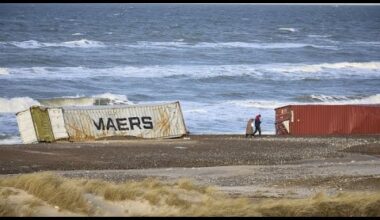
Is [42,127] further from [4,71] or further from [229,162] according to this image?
[4,71]

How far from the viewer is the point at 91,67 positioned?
225 ft

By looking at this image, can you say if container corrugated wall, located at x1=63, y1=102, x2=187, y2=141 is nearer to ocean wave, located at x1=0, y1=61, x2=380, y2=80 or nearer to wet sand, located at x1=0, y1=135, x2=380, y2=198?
wet sand, located at x1=0, y1=135, x2=380, y2=198

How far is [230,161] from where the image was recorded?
29328 millimetres

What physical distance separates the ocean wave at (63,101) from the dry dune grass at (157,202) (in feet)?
104

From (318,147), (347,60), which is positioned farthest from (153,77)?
(318,147)

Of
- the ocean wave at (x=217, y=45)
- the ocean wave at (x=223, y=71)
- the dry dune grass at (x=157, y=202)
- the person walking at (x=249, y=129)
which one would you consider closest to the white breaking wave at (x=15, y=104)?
the ocean wave at (x=223, y=71)

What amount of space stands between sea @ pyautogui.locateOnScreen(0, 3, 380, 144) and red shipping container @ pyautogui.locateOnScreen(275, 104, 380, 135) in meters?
3.15

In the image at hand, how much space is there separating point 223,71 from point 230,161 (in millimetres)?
40979

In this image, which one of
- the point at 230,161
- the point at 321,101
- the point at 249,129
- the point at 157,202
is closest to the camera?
the point at 157,202

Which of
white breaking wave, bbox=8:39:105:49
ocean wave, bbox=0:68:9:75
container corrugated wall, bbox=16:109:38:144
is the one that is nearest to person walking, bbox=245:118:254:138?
container corrugated wall, bbox=16:109:38:144

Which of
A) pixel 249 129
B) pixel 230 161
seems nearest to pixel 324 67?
pixel 249 129

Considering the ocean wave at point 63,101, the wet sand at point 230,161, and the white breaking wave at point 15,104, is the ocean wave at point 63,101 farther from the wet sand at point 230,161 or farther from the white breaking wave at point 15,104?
the wet sand at point 230,161

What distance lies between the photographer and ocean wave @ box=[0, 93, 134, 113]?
157 feet

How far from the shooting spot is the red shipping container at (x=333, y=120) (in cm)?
3903
